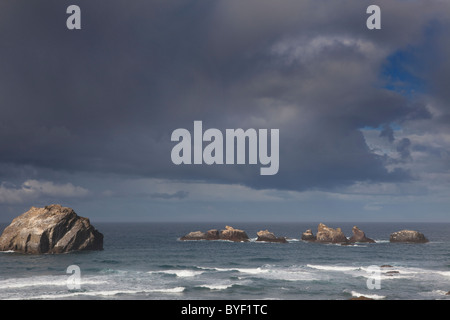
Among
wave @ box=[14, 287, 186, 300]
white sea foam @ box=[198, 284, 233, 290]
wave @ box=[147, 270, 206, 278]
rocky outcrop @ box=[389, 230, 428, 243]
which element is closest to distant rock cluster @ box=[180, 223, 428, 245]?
rocky outcrop @ box=[389, 230, 428, 243]

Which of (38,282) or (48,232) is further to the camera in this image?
(48,232)

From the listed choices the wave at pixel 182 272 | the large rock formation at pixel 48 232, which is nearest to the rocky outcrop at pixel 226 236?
the large rock formation at pixel 48 232

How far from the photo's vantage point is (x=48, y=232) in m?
75.7

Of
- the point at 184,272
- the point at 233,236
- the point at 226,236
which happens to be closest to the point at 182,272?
the point at 184,272

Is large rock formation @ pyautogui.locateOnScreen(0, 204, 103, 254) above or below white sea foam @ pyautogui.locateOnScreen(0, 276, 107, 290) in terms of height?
above

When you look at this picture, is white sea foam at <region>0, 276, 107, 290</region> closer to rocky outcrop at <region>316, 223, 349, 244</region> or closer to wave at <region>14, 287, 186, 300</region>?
wave at <region>14, 287, 186, 300</region>

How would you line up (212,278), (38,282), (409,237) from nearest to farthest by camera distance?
(38,282) < (212,278) < (409,237)

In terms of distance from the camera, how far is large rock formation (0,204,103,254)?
74.8 metres

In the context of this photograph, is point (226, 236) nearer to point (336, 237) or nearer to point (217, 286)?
point (336, 237)

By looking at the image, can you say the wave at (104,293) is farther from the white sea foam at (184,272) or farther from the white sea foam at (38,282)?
the white sea foam at (184,272)

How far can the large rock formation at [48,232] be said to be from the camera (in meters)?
74.8

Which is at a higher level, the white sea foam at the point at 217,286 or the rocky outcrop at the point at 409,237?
the white sea foam at the point at 217,286
